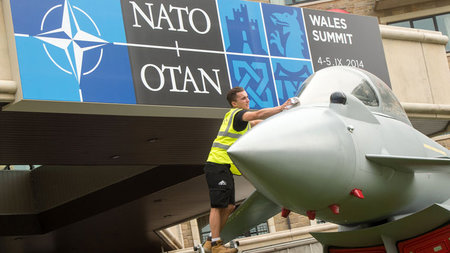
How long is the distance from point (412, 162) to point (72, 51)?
6215 millimetres

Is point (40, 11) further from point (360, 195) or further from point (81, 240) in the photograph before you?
point (81, 240)

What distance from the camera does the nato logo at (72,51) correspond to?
10906 mm

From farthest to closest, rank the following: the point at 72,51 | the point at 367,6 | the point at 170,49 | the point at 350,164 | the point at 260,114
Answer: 1. the point at 367,6
2. the point at 170,49
3. the point at 72,51
4. the point at 260,114
5. the point at 350,164

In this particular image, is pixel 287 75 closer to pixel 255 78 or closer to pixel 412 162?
pixel 255 78

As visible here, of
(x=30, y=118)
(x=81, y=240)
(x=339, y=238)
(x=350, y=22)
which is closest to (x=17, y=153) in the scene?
(x=30, y=118)

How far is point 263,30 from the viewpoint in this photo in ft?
46.9

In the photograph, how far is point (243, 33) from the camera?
13.9 meters

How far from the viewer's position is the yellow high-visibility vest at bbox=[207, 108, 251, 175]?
26.6 feet

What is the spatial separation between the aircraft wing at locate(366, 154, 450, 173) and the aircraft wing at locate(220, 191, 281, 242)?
5.70 ft

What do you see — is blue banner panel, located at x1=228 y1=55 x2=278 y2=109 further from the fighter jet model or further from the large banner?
the fighter jet model

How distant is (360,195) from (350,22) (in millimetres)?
10442

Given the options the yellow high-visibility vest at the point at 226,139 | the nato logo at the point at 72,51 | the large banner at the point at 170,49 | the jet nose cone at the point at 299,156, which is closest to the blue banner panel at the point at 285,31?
the large banner at the point at 170,49

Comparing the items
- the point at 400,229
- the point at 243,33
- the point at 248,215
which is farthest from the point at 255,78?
the point at 400,229

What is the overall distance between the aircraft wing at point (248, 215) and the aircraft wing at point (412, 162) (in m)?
1.74
